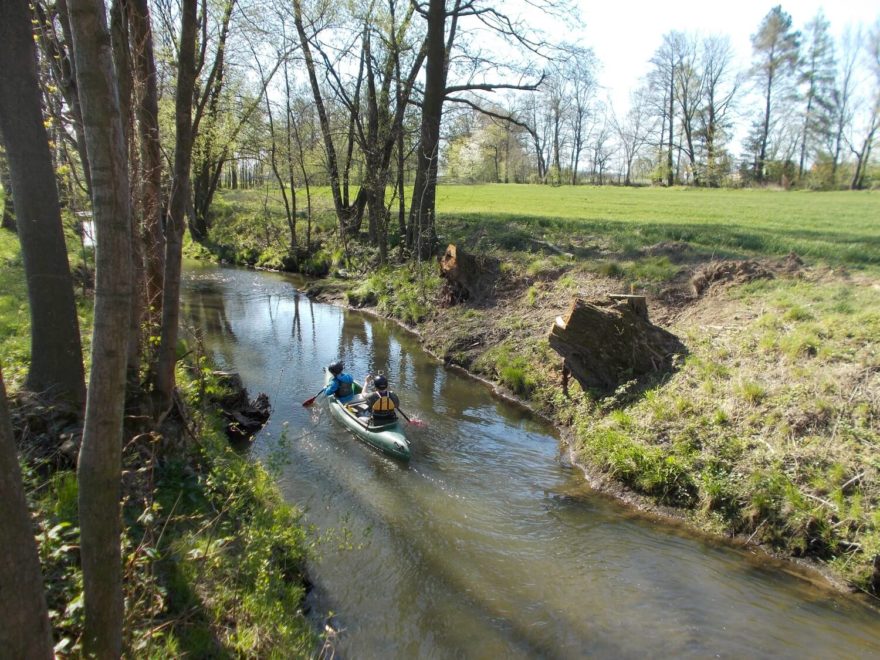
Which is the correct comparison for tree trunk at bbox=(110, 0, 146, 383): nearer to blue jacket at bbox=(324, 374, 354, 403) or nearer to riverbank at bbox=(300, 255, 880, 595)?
blue jacket at bbox=(324, 374, 354, 403)

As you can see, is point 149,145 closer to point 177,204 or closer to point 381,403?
point 177,204

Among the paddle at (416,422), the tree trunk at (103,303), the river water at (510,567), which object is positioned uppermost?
the tree trunk at (103,303)

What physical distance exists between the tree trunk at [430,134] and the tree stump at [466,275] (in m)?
2.94

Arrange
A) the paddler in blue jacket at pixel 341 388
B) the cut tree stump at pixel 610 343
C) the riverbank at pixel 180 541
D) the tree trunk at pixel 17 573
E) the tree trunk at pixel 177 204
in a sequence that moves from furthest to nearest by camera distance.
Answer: the paddler in blue jacket at pixel 341 388, the cut tree stump at pixel 610 343, the tree trunk at pixel 177 204, the riverbank at pixel 180 541, the tree trunk at pixel 17 573

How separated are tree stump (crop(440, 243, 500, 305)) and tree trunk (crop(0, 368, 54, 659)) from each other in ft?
41.0

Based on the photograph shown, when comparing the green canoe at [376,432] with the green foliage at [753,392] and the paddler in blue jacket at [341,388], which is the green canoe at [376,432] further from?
the green foliage at [753,392]

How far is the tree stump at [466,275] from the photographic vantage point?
1439 cm

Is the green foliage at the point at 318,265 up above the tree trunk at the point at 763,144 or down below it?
below

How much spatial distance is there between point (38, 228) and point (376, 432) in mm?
4972

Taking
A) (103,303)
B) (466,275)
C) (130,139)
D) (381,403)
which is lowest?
(381,403)

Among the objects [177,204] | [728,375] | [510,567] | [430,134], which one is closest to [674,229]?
[430,134]

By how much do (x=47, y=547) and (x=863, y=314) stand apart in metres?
9.50

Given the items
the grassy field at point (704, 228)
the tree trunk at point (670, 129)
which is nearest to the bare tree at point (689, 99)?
the tree trunk at point (670, 129)

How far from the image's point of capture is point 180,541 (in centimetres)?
430
